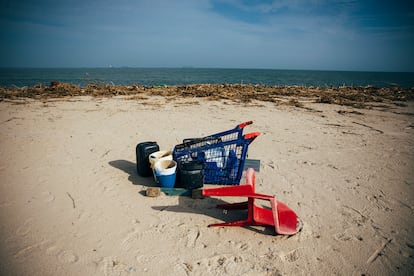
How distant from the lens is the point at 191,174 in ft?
11.1

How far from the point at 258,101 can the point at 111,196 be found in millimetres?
10239

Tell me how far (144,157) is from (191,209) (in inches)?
54.6

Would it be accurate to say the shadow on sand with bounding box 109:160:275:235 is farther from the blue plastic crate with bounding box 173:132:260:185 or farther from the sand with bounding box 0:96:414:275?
the blue plastic crate with bounding box 173:132:260:185

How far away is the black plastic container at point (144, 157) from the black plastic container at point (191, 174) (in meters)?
0.86

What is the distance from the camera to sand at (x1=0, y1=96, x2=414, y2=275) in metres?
2.28

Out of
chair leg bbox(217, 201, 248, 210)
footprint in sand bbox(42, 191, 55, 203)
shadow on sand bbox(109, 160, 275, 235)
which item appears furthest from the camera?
footprint in sand bbox(42, 191, 55, 203)

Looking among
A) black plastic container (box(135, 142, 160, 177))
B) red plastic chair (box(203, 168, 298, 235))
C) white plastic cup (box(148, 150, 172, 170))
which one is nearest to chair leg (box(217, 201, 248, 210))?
red plastic chair (box(203, 168, 298, 235))

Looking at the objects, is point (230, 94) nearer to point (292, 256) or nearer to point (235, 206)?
point (235, 206)

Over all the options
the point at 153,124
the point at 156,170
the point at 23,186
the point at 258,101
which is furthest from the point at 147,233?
the point at 258,101

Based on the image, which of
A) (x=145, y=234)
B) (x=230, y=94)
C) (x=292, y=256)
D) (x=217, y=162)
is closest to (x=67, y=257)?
(x=145, y=234)

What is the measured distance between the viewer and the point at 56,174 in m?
4.13

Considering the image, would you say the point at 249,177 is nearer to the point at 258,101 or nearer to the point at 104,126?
the point at 104,126

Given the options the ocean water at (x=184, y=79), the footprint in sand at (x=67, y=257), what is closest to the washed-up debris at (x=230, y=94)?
the ocean water at (x=184, y=79)

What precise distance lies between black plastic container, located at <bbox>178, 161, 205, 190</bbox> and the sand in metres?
0.23
